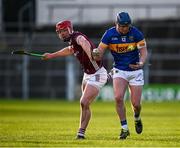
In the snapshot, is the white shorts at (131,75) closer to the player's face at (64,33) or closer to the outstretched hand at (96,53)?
the outstretched hand at (96,53)

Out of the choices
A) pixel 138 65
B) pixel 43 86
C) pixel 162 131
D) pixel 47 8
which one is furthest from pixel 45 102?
pixel 138 65

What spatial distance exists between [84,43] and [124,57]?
92cm

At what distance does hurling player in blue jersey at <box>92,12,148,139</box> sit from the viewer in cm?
1862

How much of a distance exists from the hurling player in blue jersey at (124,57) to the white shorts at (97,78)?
0.84ft

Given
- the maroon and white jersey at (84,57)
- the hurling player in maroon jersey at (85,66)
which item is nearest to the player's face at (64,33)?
the hurling player in maroon jersey at (85,66)

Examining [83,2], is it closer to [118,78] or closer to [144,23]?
[144,23]

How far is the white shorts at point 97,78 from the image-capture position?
18.8 metres

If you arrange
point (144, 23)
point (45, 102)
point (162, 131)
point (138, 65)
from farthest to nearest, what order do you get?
point (144, 23)
point (45, 102)
point (162, 131)
point (138, 65)

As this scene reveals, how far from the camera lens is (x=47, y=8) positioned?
152 feet

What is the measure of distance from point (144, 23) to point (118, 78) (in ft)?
91.0

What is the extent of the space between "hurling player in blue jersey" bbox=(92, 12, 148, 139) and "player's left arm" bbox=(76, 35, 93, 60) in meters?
0.18

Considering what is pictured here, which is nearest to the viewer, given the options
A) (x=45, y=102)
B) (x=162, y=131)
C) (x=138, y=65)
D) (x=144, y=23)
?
(x=138, y=65)

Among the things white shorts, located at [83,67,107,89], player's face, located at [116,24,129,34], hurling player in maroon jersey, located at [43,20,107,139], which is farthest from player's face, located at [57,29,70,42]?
player's face, located at [116,24,129,34]

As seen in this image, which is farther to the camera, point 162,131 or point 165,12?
point 165,12
